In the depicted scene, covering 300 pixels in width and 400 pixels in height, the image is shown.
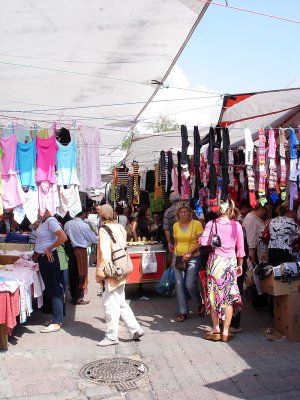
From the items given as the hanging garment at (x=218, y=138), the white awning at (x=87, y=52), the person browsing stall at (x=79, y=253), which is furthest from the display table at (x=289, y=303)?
the person browsing stall at (x=79, y=253)

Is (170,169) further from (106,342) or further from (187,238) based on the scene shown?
(106,342)

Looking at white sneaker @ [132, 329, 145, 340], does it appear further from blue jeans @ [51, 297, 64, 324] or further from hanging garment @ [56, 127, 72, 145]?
hanging garment @ [56, 127, 72, 145]

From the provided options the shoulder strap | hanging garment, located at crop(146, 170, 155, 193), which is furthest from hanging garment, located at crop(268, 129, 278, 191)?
hanging garment, located at crop(146, 170, 155, 193)

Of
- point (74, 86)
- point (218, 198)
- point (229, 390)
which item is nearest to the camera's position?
point (229, 390)

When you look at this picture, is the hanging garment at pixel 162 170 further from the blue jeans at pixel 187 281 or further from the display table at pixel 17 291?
the display table at pixel 17 291

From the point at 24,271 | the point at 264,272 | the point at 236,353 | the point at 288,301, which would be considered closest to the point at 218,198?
the point at 264,272

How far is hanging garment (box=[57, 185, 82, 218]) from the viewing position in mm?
6543

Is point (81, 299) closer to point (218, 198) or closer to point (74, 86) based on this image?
point (218, 198)

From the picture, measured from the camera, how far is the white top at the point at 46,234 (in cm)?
658

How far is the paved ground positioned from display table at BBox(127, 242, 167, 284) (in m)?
1.29

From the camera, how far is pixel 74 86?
22.5 ft

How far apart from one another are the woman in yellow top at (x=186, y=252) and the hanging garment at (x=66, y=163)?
1.70m

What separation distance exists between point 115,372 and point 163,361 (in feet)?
2.02

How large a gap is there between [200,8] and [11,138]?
2943 mm
